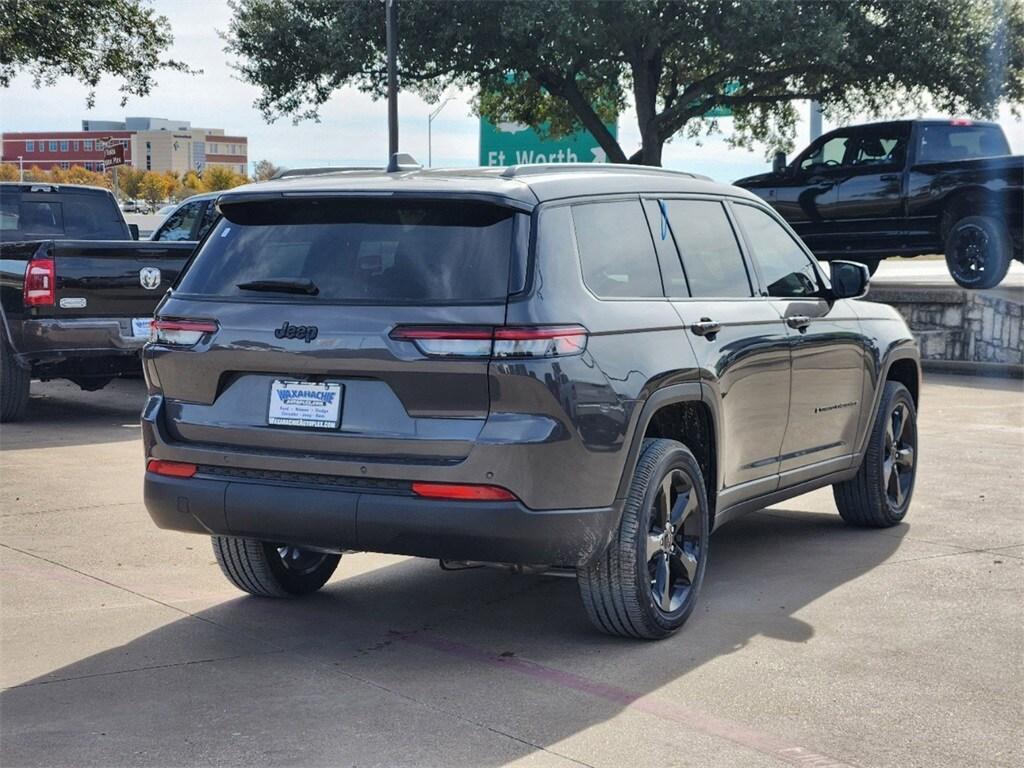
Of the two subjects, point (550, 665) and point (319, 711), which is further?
point (550, 665)

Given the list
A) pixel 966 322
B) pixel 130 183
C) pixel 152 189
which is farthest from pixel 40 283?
pixel 130 183

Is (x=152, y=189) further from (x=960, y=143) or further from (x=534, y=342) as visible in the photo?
(x=534, y=342)

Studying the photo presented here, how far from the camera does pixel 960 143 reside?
1844cm

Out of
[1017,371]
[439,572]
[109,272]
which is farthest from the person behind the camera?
[1017,371]

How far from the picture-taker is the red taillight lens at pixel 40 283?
11430mm

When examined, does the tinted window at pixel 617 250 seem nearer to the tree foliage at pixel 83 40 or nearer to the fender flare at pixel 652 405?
the fender flare at pixel 652 405

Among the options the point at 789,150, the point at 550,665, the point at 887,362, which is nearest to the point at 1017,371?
the point at 887,362

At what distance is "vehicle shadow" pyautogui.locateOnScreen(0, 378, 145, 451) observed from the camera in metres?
11.0

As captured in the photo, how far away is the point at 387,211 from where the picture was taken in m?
5.24

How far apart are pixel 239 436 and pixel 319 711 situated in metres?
1.11

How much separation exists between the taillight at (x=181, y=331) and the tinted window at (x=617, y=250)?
139cm

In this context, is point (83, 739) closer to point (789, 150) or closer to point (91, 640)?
point (91, 640)

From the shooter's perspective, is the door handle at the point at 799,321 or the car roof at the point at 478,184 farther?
the door handle at the point at 799,321

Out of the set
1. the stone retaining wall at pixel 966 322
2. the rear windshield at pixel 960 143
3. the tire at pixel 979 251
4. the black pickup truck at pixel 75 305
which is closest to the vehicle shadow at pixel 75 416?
the black pickup truck at pixel 75 305
